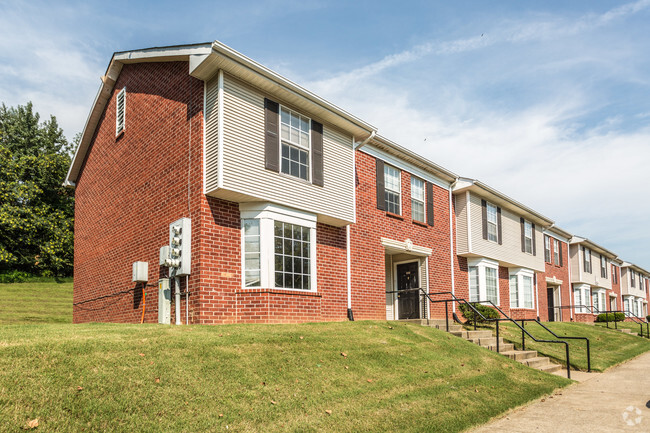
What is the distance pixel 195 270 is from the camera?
10672 mm

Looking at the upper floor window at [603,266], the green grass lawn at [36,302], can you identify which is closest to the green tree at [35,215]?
the green grass lawn at [36,302]

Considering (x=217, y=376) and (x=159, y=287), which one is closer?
(x=217, y=376)

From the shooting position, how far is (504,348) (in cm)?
1345

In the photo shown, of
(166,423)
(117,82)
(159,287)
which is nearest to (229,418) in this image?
(166,423)

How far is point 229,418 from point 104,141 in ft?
39.2

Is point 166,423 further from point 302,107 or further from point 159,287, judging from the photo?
point 302,107

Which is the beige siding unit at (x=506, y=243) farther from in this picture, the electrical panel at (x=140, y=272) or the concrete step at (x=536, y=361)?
the electrical panel at (x=140, y=272)

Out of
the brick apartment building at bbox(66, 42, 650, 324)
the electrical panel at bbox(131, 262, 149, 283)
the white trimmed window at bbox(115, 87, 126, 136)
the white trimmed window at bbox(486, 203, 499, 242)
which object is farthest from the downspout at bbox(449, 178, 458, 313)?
the white trimmed window at bbox(115, 87, 126, 136)

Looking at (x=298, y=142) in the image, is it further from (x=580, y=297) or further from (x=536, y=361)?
(x=580, y=297)

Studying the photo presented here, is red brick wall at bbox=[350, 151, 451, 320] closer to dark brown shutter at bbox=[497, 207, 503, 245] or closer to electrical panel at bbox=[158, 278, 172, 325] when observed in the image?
dark brown shutter at bbox=[497, 207, 503, 245]

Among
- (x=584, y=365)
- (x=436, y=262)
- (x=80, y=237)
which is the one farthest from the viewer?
(x=436, y=262)

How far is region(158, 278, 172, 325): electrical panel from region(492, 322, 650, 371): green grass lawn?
9080mm

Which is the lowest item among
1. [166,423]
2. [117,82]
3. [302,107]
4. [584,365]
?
[584,365]

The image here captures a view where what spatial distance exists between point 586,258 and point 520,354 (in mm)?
25172
